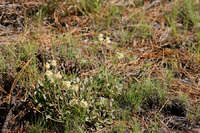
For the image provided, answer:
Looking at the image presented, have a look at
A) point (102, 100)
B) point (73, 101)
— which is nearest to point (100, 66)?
point (102, 100)

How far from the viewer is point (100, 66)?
3.02 metres

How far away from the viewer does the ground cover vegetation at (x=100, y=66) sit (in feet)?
8.20

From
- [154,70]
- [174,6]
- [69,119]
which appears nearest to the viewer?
[69,119]

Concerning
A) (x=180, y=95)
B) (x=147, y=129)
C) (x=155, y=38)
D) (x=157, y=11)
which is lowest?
(x=147, y=129)

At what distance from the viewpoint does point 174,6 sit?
12.1ft

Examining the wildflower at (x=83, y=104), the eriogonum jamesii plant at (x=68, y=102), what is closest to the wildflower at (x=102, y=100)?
the eriogonum jamesii plant at (x=68, y=102)

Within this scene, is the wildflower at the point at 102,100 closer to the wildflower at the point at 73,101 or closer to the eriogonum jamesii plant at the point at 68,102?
the eriogonum jamesii plant at the point at 68,102

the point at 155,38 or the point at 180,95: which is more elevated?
the point at 155,38

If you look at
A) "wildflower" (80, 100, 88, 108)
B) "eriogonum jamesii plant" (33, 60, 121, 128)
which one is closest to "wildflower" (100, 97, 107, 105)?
"eriogonum jamesii plant" (33, 60, 121, 128)

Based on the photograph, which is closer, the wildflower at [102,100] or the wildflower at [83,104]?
the wildflower at [83,104]

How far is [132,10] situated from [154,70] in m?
0.98

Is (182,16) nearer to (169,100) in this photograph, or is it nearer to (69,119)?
(169,100)

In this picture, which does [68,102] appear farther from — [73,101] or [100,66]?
[100,66]

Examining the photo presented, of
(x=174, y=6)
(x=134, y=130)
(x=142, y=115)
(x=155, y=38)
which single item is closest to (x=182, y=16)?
(x=174, y=6)
